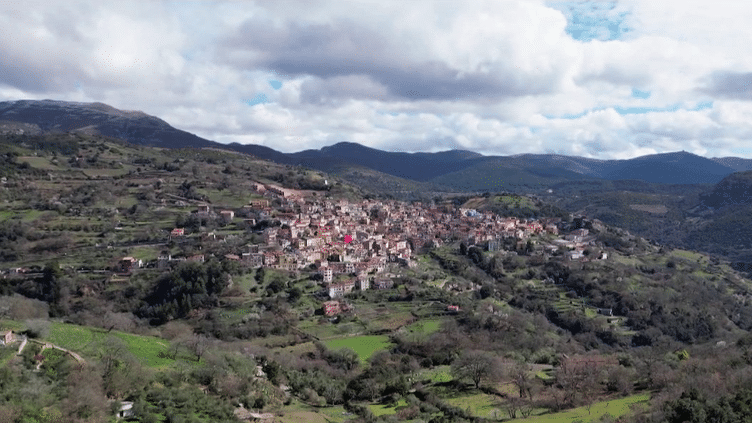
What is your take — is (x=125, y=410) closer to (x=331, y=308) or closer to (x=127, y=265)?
(x=331, y=308)

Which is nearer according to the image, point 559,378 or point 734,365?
point 734,365

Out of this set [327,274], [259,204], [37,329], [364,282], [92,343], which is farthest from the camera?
[259,204]

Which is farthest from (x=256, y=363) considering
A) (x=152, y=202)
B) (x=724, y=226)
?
(x=724, y=226)

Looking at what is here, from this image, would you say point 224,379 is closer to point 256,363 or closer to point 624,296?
point 256,363

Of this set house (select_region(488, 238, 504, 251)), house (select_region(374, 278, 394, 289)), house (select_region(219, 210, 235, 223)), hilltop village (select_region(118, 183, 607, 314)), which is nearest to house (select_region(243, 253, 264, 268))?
hilltop village (select_region(118, 183, 607, 314))

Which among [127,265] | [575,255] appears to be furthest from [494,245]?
[127,265]

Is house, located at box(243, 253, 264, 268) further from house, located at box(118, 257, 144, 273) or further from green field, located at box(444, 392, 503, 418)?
green field, located at box(444, 392, 503, 418)
